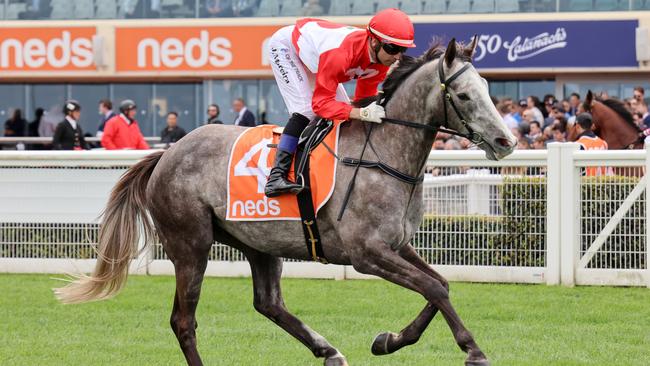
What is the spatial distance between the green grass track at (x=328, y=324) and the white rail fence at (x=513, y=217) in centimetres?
22

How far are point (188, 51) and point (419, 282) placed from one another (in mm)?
16747

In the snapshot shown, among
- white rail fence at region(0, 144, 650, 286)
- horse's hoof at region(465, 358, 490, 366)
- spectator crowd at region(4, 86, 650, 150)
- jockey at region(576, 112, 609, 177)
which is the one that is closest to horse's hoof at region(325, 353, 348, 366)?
horse's hoof at region(465, 358, 490, 366)

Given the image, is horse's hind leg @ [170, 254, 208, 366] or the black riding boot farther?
horse's hind leg @ [170, 254, 208, 366]

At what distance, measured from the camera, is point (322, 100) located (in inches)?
227

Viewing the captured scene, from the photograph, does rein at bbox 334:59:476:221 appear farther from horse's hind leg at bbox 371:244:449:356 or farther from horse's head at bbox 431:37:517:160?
horse's hind leg at bbox 371:244:449:356

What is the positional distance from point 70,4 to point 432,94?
17.8 meters

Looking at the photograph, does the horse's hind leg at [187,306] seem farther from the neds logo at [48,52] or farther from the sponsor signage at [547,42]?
Answer: the neds logo at [48,52]

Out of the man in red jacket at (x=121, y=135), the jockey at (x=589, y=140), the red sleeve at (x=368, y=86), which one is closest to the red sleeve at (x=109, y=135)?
the man in red jacket at (x=121, y=135)

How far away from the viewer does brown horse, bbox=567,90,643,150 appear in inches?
428

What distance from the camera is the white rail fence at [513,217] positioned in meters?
9.49

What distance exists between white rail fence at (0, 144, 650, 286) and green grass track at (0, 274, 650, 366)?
0.22 metres

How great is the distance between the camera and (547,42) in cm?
2016

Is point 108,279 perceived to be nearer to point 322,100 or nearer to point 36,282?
point 322,100

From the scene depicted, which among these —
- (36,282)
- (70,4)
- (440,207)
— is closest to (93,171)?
(36,282)
